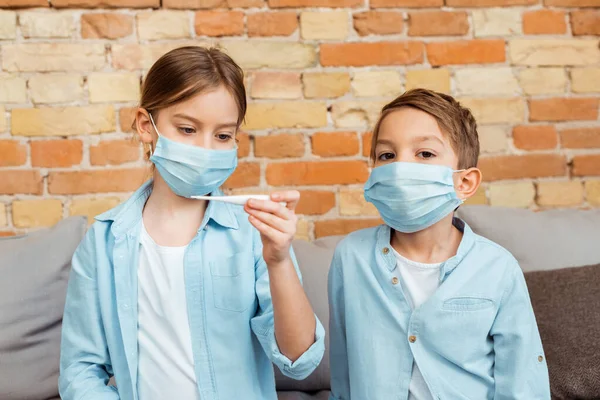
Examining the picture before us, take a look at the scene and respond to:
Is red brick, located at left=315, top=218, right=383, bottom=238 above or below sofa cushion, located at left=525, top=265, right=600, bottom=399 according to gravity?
above

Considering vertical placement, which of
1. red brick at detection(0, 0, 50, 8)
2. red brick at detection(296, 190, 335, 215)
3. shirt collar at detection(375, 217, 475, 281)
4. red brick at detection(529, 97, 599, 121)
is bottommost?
shirt collar at detection(375, 217, 475, 281)

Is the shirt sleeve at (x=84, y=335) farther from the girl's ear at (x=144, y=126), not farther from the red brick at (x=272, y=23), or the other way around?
the red brick at (x=272, y=23)

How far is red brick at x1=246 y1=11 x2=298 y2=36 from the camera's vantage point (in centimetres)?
190

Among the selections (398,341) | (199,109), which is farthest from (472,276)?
(199,109)

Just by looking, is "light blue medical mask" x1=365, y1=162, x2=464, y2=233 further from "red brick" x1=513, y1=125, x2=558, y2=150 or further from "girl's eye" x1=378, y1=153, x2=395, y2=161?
"red brick" x1=513, y1=125, x2=558, y2=150

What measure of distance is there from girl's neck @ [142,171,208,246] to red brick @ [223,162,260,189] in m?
0.64

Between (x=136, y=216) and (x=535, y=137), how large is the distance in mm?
1365

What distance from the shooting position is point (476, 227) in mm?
1682

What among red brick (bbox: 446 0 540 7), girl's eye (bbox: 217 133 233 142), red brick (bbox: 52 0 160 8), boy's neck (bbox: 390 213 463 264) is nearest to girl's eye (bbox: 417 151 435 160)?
boy's neck (bbox: 390 213 463 264)

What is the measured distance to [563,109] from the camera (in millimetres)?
2016

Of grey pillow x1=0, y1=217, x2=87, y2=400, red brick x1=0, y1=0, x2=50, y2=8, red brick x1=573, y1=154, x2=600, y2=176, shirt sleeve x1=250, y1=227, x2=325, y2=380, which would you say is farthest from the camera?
red brick x1=573, y1=154, x2=600, y2=176

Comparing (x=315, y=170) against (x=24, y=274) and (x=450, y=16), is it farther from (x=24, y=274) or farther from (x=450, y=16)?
(x=24, y=274)

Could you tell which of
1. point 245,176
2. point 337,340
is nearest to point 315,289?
point 337,340

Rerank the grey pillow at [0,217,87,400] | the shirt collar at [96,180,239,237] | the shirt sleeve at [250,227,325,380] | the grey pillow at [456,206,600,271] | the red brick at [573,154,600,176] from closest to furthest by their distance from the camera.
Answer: the shirt sleeve at [250,227,325,380]
the shirt collar at [96,180,239,237]
the grey pillow at [0,217,87,400]
the grey pillow at [456,206,600,271]
the red brick at [573,154,600,176]
